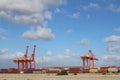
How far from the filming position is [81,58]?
19562 cm

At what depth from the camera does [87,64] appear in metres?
196

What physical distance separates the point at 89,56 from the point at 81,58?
287 inches

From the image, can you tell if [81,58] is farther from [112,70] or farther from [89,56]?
[112,70]

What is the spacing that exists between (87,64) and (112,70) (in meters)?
64.3

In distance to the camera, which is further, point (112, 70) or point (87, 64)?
point (87, 64)

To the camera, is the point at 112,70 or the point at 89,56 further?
the point at 89,56

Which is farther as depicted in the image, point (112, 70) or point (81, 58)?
point (81, 58)

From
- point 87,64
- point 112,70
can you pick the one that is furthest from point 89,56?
point 112,70

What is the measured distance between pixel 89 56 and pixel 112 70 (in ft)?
221

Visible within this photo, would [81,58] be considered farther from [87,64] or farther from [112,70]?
[112,70]

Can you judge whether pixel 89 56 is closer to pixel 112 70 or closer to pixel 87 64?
pixel 87 64

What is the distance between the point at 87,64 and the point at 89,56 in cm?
663

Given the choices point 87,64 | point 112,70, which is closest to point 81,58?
point 87,64

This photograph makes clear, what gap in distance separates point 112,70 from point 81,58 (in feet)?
211
